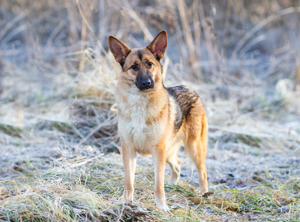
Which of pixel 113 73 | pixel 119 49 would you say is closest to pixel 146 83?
pixel 119 49

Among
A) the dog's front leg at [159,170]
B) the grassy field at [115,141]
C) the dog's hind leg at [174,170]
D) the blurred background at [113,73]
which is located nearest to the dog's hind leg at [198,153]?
the grassy field at [115,141]

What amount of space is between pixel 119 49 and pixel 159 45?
47cm

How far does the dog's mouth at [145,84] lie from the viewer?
3.96 metres

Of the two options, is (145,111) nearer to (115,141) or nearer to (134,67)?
(134,67)

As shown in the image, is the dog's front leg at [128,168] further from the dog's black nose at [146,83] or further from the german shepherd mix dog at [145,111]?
the dog's black nose at [146,83]

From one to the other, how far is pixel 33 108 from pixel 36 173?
11.0 feet

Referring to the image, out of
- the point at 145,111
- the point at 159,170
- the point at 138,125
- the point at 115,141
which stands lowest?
the point at 115,141

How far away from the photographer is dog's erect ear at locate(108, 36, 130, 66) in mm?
4215

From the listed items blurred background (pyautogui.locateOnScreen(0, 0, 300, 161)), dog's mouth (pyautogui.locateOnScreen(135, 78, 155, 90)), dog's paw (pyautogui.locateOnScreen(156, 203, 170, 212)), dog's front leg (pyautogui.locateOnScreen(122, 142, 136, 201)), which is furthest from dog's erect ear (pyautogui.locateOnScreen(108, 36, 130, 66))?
blurred background (pyautogui.locateOnScreen(0, 0, 300, 161))

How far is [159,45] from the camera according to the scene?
435 centimetres

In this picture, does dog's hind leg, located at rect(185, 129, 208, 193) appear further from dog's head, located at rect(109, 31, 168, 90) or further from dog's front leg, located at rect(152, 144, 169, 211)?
dog's head, located at rect(109, 31, 168, 90)

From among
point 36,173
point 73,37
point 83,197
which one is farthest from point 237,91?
point 83,197

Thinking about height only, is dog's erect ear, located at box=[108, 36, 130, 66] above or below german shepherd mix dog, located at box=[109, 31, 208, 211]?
above

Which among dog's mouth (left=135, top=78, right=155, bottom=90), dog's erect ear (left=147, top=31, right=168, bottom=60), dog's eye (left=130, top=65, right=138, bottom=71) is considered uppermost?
dog's erect ear (left=147, top=31, right=168, bottom=60)
